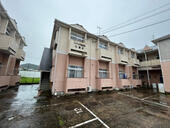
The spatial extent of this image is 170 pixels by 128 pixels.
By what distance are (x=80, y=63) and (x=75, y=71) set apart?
116cm

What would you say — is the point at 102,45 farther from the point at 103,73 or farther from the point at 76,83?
the point at 76,83

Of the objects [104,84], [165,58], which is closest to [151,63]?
[165,58]

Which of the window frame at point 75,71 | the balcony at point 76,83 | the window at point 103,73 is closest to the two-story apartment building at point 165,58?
the window at point 103,73

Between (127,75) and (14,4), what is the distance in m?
16.4

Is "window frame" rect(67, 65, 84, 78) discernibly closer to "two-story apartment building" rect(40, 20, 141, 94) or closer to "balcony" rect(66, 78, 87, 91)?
"two-story apartment building" rect(40, 20, 141, 94)

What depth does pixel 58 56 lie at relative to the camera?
→ 7117mm

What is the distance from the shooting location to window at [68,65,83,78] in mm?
7617

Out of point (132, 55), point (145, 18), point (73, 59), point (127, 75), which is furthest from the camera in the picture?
point (132, 55)

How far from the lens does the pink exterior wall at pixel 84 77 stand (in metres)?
6.81

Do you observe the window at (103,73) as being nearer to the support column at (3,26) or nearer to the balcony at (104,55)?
the balcony at (104,55)

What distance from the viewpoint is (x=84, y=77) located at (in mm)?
7895

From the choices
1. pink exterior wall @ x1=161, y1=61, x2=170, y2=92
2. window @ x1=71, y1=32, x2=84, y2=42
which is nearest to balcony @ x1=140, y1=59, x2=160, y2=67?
pink exterior wall @ x1=161, y1=61, x2=170, y2=92

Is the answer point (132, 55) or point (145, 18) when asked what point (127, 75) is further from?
point (145, 18)

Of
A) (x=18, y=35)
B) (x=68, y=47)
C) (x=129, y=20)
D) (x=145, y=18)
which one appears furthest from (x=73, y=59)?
(x=18, y=35)
